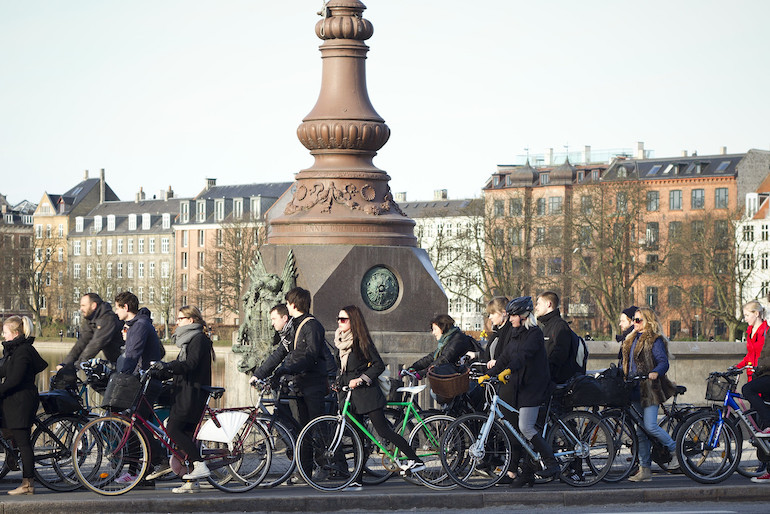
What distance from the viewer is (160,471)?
11.8 metres

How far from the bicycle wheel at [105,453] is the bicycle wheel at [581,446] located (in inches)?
143

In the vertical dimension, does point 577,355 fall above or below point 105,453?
above

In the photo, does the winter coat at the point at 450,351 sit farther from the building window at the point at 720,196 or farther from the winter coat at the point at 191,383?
the building window at the point at 720,196

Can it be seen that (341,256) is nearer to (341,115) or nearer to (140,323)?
(341,115)

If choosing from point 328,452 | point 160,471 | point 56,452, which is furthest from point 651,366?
point 56,452

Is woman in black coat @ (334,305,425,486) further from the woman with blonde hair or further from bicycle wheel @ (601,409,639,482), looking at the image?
the woman with blonde hair

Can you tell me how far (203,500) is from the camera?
35.3ft

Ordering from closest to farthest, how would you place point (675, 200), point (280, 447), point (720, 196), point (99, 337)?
point (280, 447), point (99, 337), point (720, 196), point (675, 200)

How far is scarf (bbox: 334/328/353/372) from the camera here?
11891 millimetres

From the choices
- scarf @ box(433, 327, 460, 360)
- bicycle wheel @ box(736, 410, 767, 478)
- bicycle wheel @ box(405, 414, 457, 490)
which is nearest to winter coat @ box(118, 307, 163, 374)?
bicycle wheel @ box(405, 414, 457, 490)

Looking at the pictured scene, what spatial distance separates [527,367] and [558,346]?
0.73 metres

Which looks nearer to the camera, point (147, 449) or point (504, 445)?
point (147, 449)

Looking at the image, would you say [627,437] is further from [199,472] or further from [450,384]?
[199,472]

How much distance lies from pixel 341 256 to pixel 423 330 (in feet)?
4.95
